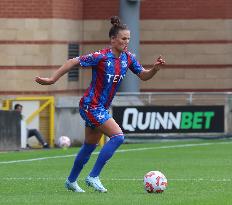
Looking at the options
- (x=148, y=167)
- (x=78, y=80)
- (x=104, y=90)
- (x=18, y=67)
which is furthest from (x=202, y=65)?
(x=104, y=90)

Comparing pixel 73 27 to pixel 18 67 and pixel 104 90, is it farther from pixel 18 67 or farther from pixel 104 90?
pixel 104 90

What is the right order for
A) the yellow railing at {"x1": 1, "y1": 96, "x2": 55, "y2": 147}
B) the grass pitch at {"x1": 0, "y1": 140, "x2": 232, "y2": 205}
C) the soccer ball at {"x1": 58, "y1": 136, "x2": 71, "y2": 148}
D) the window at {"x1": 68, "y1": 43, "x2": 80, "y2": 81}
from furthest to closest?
the window at {"x1": 68, "y1": 43, "x2": 80, "y2": 81} → the yellow railing at {"x1": 1, "y1": 96, "x2": 55, "y2": 147} → the soccer ball at {"x1": 58, "y1": 136, "x2": 71, "y2": 148} → the grass pitch at {"x1": 0, "y1": 140, "x2": 232, "y2": 205}

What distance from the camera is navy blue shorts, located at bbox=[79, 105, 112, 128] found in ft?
51.8

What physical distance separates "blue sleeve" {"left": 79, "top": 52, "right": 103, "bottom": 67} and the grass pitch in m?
1.68

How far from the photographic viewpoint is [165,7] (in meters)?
36.4

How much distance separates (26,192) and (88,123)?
4.04 ft

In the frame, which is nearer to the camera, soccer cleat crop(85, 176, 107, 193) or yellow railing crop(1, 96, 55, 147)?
soccer cleat crop(85, 176, 107, 193)

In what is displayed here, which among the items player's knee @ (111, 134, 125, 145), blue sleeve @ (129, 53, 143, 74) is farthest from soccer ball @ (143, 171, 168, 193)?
blue sleeve @ (129, 53, 143, 74)

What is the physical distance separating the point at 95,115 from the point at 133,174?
4458mm

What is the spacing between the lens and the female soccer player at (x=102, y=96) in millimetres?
15750

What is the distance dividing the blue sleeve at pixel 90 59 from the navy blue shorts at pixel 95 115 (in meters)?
0.56

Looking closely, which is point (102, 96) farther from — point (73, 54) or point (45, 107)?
point (73, 54)

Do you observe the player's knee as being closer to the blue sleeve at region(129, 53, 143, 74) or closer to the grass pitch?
the grass pitch

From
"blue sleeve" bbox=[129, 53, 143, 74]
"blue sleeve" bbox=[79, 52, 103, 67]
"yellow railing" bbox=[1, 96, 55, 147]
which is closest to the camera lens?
"blue sleeve" bbox=[79, 52, 103, 67]
